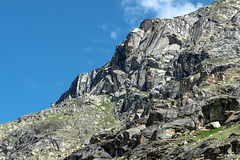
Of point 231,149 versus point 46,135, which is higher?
point 46,135

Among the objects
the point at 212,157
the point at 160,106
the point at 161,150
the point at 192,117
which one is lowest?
the point at 212,157

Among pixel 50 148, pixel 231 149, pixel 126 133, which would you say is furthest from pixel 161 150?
pixel 50 148

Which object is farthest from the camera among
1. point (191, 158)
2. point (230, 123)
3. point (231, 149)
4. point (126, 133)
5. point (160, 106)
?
point (160, 106)

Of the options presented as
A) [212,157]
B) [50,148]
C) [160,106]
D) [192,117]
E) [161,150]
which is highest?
[50,148]

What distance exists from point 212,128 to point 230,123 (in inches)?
166

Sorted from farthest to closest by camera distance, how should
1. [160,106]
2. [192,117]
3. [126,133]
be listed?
1. [160,106]
2. [126,133]
3. [192,117]

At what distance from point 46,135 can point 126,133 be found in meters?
114

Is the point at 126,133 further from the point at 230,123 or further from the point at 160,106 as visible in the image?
the point at 230,123

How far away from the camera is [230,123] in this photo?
67.1 metres

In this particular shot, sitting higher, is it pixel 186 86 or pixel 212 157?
pixel 186 86

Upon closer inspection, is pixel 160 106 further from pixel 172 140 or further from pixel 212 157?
pixel 212 157

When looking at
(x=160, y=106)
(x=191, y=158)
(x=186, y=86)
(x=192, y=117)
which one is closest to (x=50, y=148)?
(x=186, y=86)

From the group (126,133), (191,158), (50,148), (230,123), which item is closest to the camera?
(191,158)

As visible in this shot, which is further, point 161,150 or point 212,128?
point 212,128
